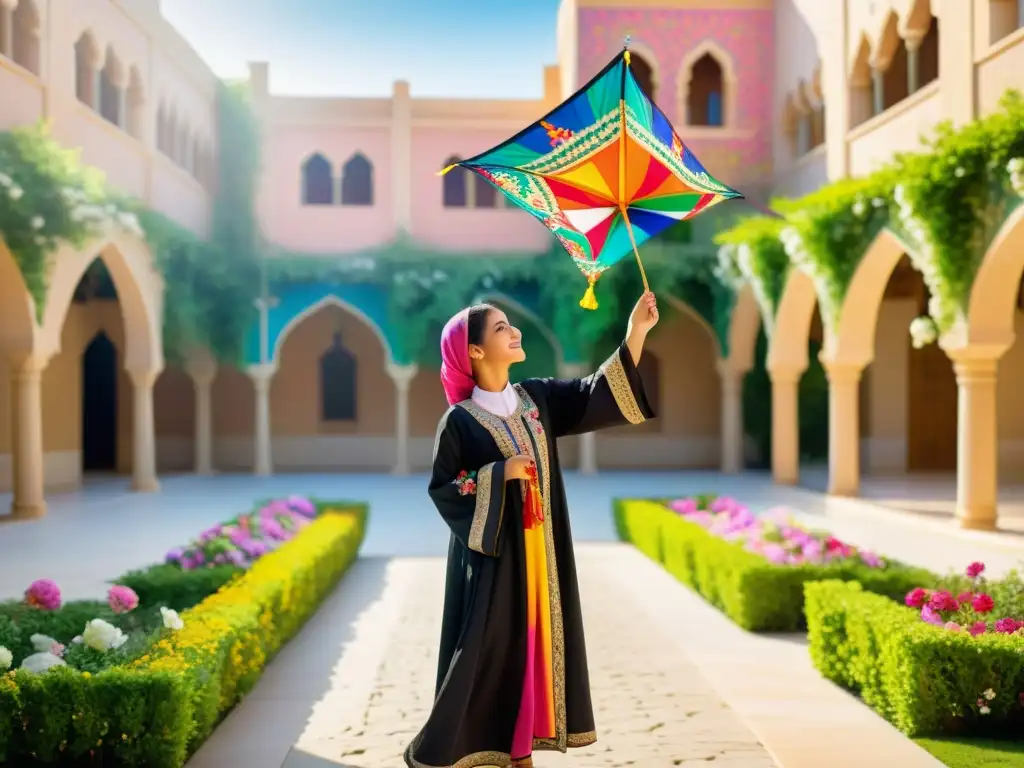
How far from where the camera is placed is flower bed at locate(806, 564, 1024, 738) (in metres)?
4.49

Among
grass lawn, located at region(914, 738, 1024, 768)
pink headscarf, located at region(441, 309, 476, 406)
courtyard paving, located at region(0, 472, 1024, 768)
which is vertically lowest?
courtyard paving, located at region(0, 472, 1024, 768)

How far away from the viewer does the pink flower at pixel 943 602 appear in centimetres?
506

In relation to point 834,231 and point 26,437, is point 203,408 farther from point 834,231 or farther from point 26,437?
point 834,231

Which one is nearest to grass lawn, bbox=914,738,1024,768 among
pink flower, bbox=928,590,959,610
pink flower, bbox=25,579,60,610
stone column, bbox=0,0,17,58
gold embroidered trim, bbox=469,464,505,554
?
pink flower, bbox=928,590,959,610

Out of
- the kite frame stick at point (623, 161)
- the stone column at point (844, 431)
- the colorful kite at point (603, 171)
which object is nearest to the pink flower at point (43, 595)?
the colorful kite at point (603, 171)

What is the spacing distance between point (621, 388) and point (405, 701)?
88.7 inches

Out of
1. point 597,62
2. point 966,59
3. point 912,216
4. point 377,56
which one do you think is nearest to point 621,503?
point 912,216

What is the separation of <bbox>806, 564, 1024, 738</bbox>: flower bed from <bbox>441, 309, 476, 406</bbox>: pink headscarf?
2.20 m

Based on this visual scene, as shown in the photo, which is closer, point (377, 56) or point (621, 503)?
point (621, 503)

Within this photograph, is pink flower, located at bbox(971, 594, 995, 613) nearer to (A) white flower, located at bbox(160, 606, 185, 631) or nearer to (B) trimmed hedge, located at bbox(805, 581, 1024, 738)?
(B) trimmed hedge, located at bbox(805, 581, 1024, 738)

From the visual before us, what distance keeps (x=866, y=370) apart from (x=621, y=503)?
33.2ft

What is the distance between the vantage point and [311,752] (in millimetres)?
4402

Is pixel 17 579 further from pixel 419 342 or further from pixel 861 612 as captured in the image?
pixel 419 342

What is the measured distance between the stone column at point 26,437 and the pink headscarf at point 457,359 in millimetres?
10512
